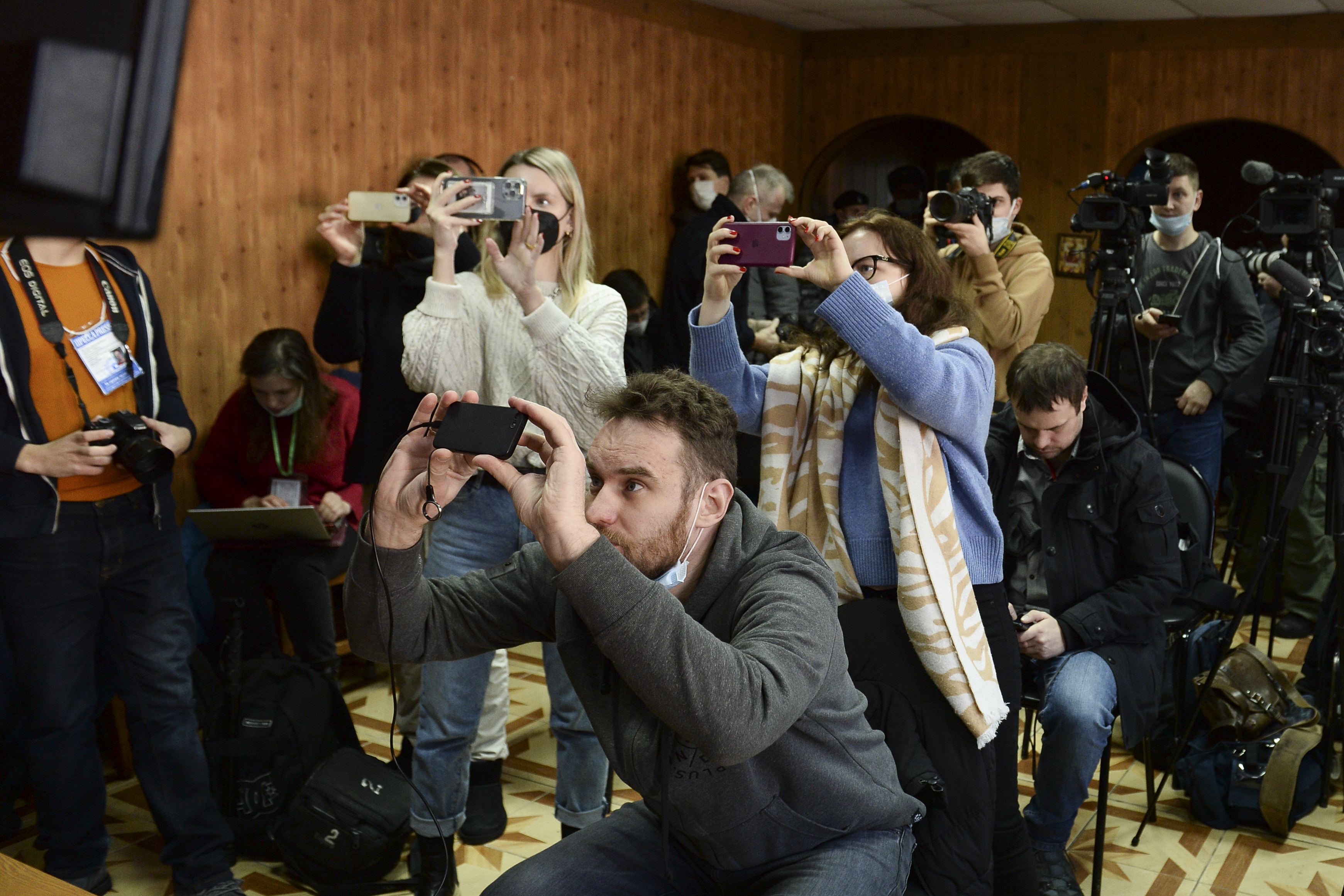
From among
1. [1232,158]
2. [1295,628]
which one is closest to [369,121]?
[1295,628]

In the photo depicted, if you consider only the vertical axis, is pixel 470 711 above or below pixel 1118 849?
above

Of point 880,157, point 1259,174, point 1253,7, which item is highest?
point 1253,7

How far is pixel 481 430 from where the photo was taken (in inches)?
54.4

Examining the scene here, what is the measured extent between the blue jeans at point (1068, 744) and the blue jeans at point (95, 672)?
5.51 feet

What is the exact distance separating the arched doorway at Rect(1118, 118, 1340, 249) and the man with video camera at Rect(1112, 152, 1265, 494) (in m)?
4.55

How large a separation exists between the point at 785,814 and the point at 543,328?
1.04 meters

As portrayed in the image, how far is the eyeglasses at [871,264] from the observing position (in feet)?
6.60

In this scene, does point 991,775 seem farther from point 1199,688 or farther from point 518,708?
point 518,708

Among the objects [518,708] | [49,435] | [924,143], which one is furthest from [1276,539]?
[924,143]

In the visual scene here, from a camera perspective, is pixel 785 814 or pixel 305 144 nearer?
pixel 785 814

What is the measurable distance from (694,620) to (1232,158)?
8587 mm

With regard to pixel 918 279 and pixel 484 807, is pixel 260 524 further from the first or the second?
pixel 918 279

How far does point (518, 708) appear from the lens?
3611mm

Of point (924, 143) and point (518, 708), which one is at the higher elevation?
point (924, 143)
